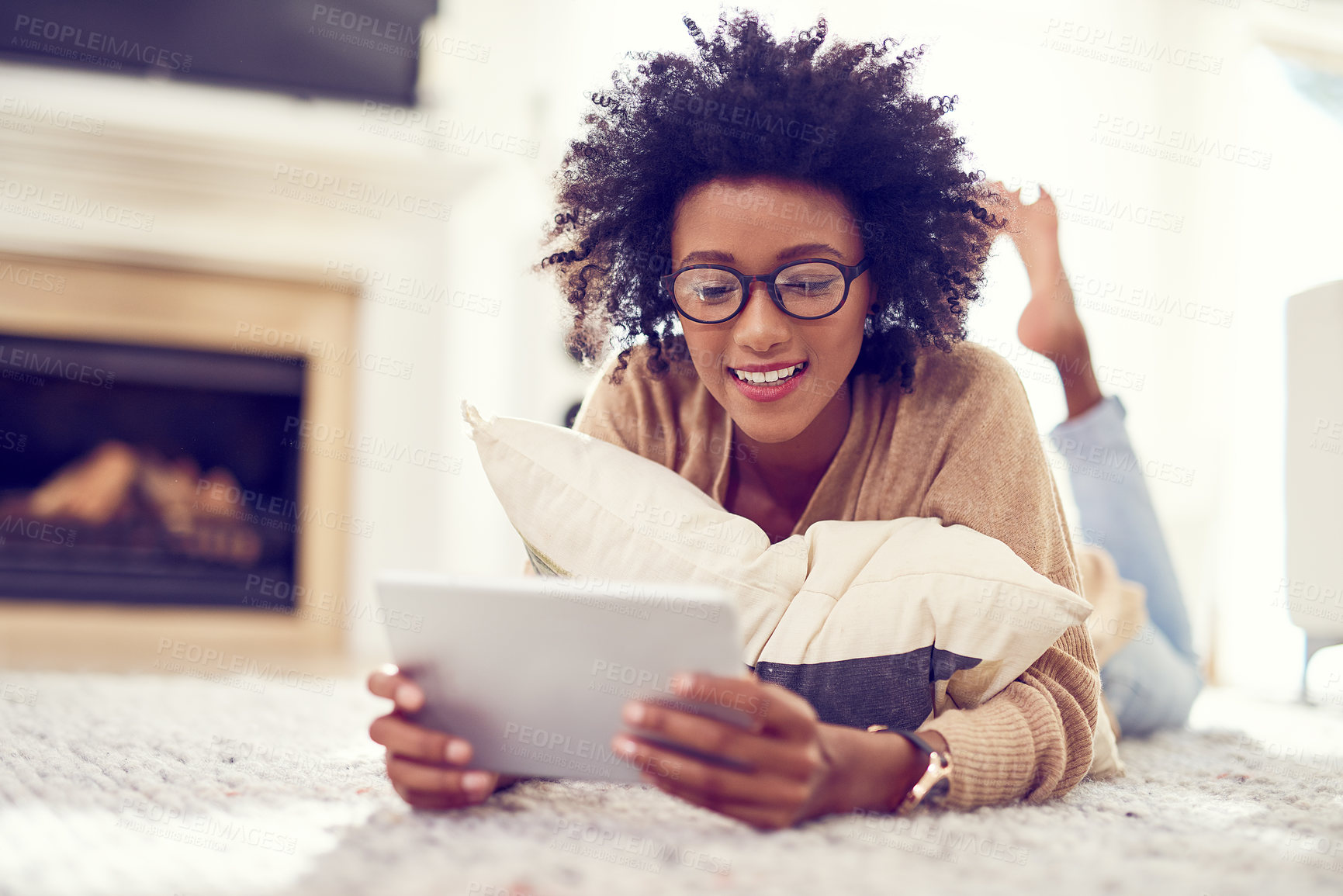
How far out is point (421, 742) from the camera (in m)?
0.72

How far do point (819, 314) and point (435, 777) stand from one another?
1.93 feet

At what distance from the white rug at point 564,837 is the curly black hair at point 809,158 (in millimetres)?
530

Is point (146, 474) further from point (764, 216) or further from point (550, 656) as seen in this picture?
point (550, 656)

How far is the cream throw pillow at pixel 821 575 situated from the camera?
0.80 m

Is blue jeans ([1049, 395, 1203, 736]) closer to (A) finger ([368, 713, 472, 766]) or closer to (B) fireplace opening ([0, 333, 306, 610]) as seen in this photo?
(A) finger ([368, 713, 472, 766])

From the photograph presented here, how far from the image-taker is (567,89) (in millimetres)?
2676

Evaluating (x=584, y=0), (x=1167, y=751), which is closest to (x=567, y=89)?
(x=584, y=0)

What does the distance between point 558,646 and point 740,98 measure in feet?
2.23

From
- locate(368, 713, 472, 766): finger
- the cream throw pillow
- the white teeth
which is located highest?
the white teeth

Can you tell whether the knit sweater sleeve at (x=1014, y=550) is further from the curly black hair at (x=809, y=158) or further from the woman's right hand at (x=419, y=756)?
the woman's right hand at (x=419, y=756)

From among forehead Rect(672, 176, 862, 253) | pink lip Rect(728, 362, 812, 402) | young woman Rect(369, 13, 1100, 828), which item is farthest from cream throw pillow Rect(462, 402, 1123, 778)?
forehead Rect(672, 176, 862, 253)

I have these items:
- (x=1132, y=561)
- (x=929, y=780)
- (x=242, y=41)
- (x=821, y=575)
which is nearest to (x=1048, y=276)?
(x=1132, y=561)

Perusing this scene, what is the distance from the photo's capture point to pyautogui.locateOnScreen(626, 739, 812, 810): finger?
0.64 metres

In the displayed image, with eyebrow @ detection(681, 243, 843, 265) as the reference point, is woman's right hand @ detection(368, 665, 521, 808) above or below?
below
